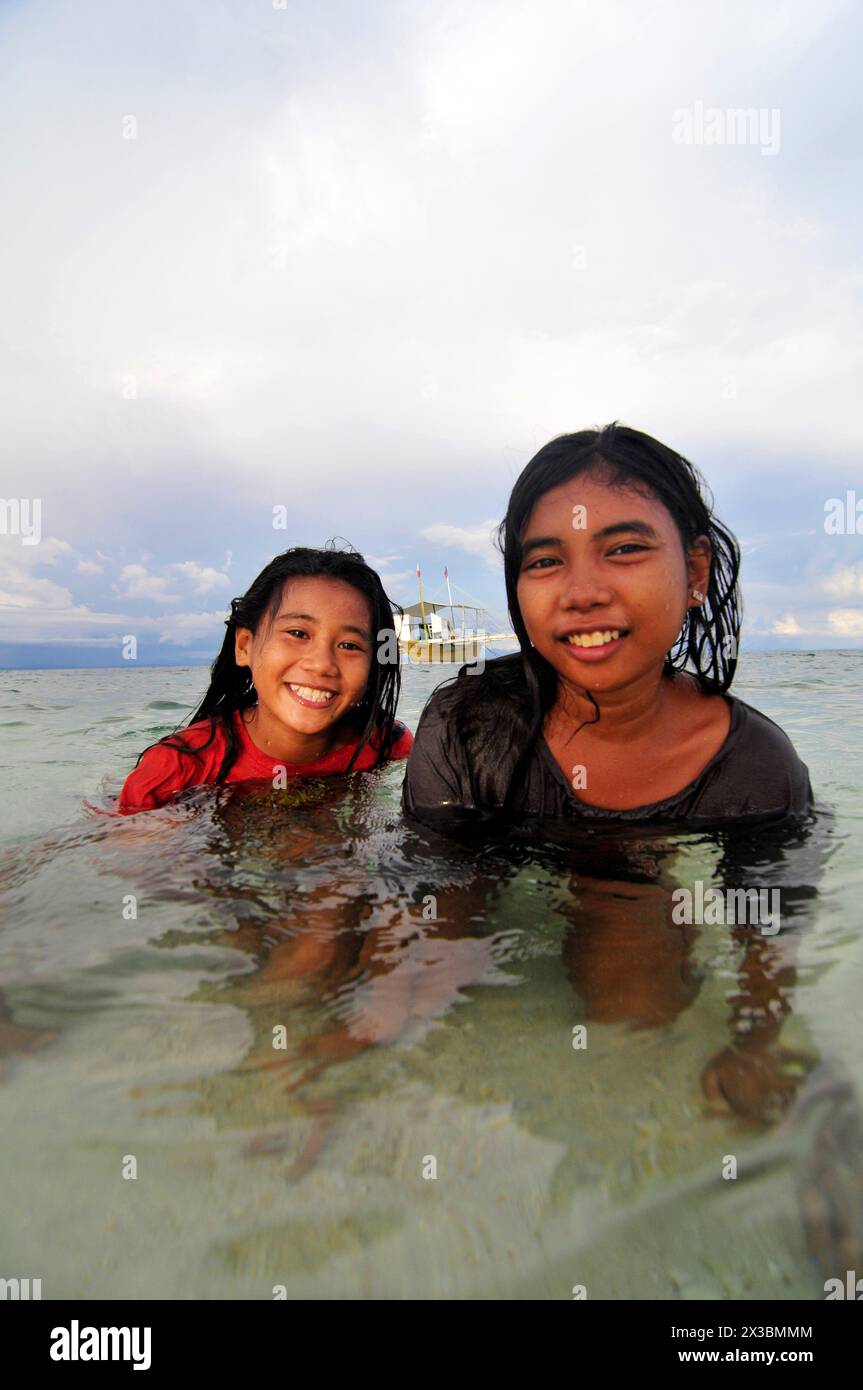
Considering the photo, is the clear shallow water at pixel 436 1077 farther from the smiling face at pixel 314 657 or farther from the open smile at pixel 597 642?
the smiling face at pixel 314 657

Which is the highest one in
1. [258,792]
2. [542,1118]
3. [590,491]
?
[590,491]

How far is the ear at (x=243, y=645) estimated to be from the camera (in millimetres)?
4695

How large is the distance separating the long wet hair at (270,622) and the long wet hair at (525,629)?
1318 millimetres

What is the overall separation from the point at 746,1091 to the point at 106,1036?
1417mm

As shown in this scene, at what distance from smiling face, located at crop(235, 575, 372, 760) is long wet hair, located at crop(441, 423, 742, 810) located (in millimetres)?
1062

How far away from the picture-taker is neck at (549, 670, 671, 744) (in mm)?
2914

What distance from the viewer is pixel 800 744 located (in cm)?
684

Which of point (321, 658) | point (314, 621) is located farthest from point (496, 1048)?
point (314, 621)

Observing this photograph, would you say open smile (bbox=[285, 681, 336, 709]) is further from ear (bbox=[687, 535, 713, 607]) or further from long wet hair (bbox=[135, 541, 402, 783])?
ear (bbox=[687, 535, 713, 607])

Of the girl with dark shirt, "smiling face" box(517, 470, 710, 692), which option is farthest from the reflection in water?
"smiling face" box(517, 470, 710, 692)

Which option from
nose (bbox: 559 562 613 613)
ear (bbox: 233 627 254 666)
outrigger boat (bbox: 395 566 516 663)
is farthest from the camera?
outrigger boat (bbox: 395 566 516 663)

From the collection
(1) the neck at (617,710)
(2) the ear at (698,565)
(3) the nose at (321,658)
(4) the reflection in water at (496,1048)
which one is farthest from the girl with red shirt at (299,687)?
(2) the ear at (698,565)
